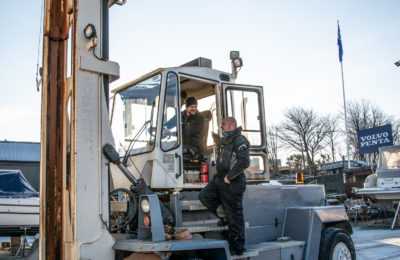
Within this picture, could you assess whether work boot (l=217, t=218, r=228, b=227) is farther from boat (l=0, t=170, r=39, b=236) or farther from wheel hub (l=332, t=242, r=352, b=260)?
boat (l=0, t=170, r=39, b=236)

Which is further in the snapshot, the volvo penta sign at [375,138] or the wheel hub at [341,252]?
the volvo penta sign at [375,138]

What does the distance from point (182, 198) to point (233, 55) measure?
280cm

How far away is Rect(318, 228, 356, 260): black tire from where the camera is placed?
6.57 meters

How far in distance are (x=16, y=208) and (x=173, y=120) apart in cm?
917

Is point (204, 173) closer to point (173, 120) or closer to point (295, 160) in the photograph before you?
point (173, 120)

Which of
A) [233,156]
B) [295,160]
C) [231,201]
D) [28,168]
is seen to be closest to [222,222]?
[231,201]

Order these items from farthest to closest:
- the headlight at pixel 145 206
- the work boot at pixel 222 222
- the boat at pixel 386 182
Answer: the boat at pixel 386 182 < the work boot at pixel 222 222 < the headlight at pixel 145 206

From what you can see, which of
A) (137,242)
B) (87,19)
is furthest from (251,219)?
(87,19)

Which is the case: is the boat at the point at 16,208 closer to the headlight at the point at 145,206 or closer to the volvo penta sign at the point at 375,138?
the headlight at the point at 145,206

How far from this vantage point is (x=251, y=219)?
6047mm

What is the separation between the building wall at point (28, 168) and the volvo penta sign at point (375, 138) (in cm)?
2681

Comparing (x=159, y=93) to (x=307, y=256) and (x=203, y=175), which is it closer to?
(x=203, y=175)

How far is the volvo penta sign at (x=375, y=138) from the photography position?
78.8ft

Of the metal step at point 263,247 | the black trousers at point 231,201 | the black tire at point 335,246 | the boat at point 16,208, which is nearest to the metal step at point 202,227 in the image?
the black trousers at point 231,201
